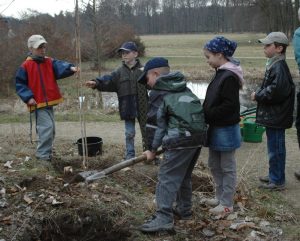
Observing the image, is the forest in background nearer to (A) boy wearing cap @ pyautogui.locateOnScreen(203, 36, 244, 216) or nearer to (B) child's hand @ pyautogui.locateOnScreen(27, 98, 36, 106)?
(B) child's hand @ pyautogui.locateOnScreen(27, 98, 36, 106)

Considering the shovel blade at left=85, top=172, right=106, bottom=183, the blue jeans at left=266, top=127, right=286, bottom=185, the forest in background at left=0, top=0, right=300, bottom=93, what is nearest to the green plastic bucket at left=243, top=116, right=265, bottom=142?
the blue jeans at left=266, top=127, right=286, bottom=185

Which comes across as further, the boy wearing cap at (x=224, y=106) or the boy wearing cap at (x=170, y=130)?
the boy wearing cap at (x=224, y=106)

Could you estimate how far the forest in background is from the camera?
17750 mm

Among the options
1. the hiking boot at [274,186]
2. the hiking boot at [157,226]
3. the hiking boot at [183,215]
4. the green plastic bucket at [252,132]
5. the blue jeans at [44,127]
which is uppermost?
the blue jeans at [44,127]

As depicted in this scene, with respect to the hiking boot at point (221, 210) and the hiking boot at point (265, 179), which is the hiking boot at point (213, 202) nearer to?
the hiking boot at point (221, 210)

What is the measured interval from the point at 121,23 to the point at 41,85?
1243 inches

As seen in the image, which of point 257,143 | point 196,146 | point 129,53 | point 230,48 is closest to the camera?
point 196,146

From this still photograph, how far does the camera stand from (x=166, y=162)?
13.8 feet

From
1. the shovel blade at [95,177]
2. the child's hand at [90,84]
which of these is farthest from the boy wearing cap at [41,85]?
the shovel blade at [95,177]

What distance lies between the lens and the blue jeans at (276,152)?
549 centimetres

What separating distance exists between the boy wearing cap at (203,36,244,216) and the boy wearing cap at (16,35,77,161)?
91.9 inches

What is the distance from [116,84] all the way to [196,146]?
2482mm

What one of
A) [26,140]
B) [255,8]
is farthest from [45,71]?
[255,8]

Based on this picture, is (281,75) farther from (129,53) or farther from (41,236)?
(41,236)
